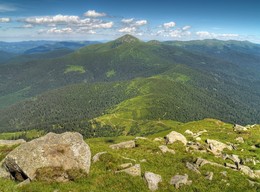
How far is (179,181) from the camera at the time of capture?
86.1 ft

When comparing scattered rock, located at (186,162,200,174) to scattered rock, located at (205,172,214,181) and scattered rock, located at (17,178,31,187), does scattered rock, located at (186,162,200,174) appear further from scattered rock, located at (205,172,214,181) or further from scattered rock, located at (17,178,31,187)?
scattered rock, located at (17,178,31,187)

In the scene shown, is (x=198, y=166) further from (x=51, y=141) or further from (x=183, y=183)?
(x=51, y=141)

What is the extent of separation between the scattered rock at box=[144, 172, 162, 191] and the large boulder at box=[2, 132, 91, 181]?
21.2 feet

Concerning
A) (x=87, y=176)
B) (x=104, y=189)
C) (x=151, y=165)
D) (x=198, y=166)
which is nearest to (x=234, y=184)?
(x=198, y=166)

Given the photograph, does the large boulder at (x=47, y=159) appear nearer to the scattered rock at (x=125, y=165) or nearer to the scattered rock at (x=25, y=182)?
the scattered rock at (x=25, y=182)

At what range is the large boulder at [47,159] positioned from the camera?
25094mm

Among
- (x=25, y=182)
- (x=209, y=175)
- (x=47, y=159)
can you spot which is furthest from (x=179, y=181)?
(x=25, y=182)

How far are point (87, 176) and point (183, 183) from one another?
33.6ft

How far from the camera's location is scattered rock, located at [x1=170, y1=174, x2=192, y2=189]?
25.9m

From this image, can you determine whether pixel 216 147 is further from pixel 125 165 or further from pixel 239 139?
pixel 125 165

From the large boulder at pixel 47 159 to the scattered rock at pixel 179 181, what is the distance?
942cm

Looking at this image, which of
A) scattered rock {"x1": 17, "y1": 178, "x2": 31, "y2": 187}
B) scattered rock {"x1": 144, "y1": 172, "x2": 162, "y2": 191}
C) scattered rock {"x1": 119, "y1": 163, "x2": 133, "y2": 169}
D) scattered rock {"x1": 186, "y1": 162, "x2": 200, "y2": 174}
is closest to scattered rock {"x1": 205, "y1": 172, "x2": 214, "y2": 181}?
scattered rock {"x1": 186, "y1": 162, "x2": 200, "y2": 174}

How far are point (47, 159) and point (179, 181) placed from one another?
46.3ft

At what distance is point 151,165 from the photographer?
31.7 metres
